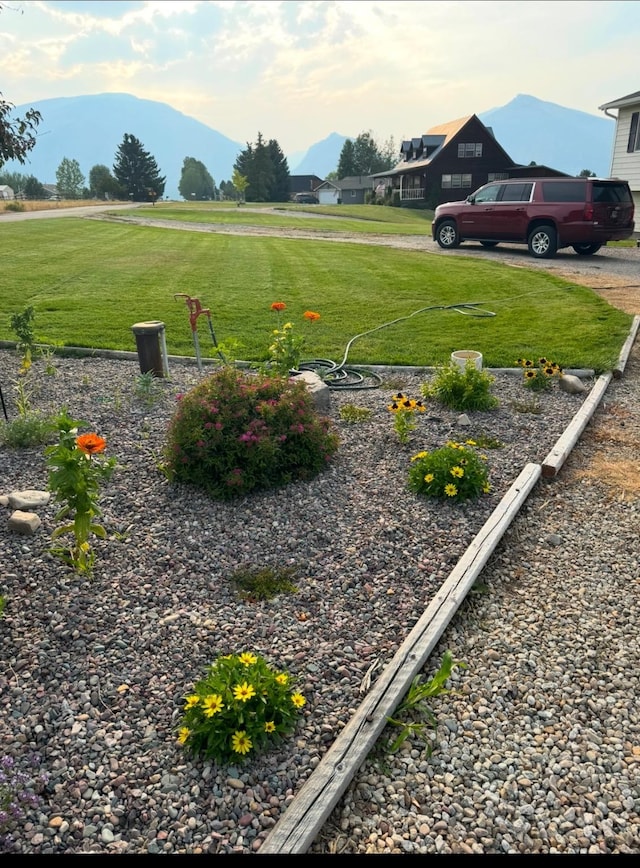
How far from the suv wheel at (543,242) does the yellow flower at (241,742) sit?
573 inches

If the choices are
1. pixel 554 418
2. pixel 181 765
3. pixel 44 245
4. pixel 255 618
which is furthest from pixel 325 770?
pixel 44 245

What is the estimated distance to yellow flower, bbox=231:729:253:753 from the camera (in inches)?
87.8

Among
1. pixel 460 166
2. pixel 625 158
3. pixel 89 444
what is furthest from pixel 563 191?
pixel 460 166

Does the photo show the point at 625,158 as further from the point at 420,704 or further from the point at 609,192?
the point at 420,704

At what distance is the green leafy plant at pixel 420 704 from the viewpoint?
2428mm

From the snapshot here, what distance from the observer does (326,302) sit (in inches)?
400

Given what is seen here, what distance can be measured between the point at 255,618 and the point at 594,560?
197 cm

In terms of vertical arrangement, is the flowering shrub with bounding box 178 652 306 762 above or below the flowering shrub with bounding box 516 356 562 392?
below

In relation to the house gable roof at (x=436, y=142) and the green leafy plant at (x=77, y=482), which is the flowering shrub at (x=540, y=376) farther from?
the house gable roof at (x=436, y=142)

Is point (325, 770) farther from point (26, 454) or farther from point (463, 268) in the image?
point (463, 268)

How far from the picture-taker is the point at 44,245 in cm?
1845

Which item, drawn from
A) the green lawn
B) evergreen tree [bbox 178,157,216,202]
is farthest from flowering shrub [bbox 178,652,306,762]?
evergreen tree [bbox 178,157,216,202]

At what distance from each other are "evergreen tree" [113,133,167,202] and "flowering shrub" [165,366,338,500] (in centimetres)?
7399

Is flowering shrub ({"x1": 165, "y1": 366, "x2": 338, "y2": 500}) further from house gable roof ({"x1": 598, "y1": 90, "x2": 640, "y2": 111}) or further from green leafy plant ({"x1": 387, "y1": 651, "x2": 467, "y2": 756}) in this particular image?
house gable roof ({"x1": 598, "y1": 90, "x2": 640, "y2": 111})
